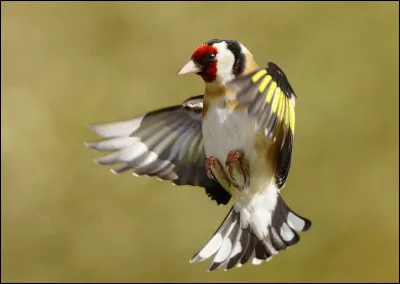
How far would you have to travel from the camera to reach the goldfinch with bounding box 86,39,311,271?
92 cm

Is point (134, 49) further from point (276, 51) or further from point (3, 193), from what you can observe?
point (3, 193)

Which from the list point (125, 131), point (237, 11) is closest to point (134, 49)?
point (237, 11)

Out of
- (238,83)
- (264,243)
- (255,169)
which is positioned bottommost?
(264,243)

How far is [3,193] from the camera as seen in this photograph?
242 centimetres

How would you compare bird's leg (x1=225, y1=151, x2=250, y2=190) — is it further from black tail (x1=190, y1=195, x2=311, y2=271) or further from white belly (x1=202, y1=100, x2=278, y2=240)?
black tail (x1=190, y1=195, x2=311, y2=271)

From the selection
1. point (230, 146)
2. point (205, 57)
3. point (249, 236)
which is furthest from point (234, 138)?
point (249, 236)

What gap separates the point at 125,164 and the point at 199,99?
14 centimetres

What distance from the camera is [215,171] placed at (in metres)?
0.98

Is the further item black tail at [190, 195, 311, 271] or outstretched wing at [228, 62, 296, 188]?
black tail at [190, 195, 311, 271]

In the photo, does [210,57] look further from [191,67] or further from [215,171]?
[215,171]

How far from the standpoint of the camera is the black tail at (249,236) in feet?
3.70

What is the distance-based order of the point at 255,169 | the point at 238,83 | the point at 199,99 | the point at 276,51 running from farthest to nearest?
the point at 276,51, the point at 199,99, the point at 255,169, the point at 238,83

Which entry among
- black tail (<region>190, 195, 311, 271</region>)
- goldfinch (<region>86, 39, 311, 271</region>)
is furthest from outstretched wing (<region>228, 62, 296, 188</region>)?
black tail (<region>190, 195, 311, 271</region>)

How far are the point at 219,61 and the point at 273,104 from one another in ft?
0.27
